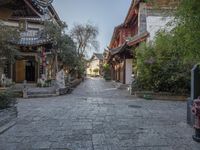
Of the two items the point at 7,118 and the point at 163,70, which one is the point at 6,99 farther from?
the point at 163,70

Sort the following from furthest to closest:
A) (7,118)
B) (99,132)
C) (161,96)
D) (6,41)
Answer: (161,96) < (6,41) < (7,118) < (99,132)

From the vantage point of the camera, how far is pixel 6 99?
7980 millimetres

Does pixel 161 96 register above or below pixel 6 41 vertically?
below

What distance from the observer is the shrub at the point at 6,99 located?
7.82 metres

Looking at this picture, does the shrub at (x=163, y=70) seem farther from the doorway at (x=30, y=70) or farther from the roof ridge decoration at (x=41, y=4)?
the doorway at (x=30, y=70)

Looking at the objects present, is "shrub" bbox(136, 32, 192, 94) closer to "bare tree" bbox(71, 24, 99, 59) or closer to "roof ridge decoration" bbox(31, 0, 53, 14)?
"roof ridge decoration" bbox(31, 0, 53, 14)

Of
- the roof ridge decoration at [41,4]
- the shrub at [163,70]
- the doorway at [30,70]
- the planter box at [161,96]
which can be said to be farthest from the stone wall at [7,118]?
the doorway at [30,70]

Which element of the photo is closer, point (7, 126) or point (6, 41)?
point (7, 126)

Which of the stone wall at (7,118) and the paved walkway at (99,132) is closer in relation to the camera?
the paved walkway at (99,132)

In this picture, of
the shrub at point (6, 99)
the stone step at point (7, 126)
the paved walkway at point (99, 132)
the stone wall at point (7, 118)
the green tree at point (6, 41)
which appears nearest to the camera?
the paved walkway at point (99, 132)

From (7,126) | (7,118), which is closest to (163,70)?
(7,118)

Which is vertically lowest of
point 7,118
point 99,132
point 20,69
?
point 99,132

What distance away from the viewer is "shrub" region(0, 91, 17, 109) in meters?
7.82

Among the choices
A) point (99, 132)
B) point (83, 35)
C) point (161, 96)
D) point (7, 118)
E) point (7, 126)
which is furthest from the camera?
point (83, 35)
